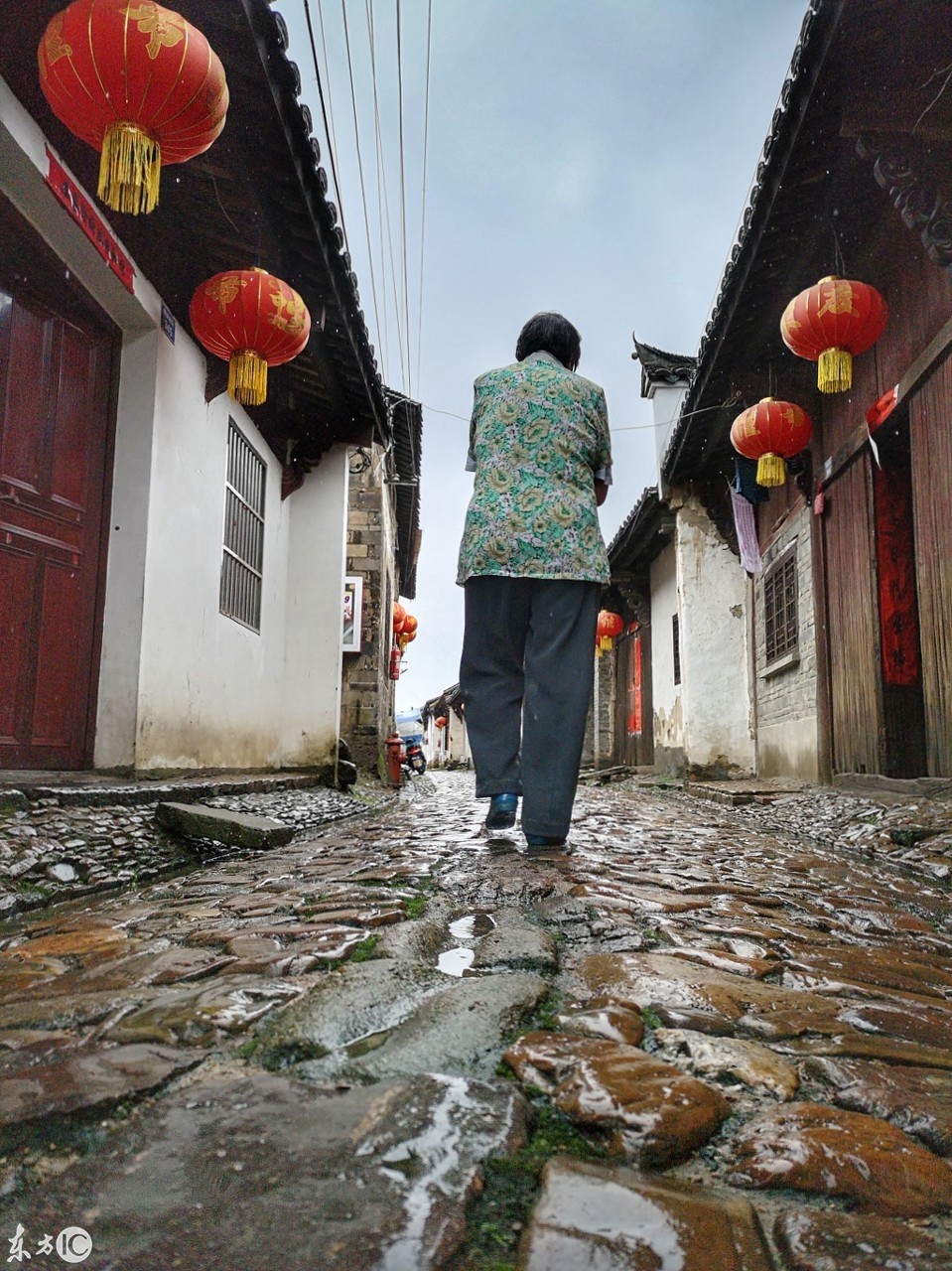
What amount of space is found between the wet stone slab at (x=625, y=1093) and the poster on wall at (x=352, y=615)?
1044 centimetres

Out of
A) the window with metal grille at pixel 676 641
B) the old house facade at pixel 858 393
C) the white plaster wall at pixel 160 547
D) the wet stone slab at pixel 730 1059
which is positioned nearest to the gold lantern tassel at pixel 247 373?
the white plaster wall at pixel 160 547

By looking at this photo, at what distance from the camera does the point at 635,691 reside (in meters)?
16.7

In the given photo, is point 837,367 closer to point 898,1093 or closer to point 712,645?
point 898,1093

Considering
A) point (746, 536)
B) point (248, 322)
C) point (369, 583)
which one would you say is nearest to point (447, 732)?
point (369, 583)

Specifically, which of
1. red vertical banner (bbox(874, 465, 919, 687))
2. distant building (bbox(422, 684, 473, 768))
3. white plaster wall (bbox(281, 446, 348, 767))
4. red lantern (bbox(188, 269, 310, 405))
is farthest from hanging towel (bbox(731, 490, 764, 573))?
distant building (bbox(422, 684, 473, 768))

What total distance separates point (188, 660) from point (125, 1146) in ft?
16.5

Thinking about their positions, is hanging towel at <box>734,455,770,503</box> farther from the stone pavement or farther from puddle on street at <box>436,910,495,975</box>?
puddle on street at <box>436,910,495,975</box>

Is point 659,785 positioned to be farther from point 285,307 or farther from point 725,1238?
point 725,1238

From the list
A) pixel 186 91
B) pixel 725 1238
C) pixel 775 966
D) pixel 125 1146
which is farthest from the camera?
pixel 186 91

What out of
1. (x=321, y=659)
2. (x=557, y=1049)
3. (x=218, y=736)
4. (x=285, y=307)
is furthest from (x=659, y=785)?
(x=557, y=1049)

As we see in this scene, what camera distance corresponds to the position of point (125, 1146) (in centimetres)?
83

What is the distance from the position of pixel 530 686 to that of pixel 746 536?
7.72m

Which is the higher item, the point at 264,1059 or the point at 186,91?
the point at 186,91

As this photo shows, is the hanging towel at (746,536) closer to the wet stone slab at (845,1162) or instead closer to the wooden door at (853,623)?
the wooden door at (853,623)
